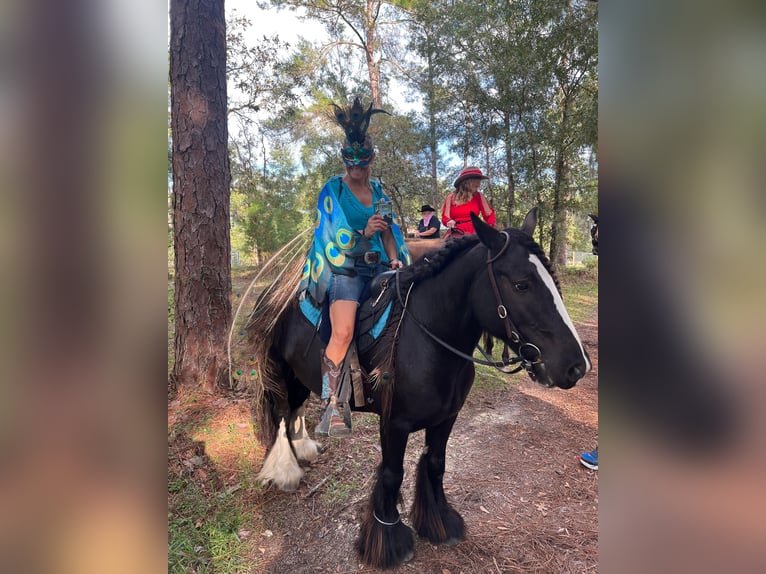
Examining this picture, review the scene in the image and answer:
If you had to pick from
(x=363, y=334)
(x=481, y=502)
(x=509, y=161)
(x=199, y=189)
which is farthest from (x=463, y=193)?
(x=509, y=161)

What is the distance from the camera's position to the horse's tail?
3385 mm

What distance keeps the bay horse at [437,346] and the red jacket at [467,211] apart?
221cm

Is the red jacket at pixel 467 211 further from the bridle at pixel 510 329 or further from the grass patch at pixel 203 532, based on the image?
the grass patch at pixel 203 532

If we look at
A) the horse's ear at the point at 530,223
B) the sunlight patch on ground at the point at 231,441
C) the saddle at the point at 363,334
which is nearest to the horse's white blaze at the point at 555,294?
the horse's ear at the point at 530,223

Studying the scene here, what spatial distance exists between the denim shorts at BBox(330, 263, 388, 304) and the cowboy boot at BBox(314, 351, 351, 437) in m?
0.44

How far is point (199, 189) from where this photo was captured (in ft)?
14.0

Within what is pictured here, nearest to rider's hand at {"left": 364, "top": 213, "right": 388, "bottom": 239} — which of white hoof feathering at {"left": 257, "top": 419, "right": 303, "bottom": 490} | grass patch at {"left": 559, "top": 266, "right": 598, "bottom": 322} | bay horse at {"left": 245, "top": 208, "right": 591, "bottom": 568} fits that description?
bay horse at {"left": 245, "top": 208, "right": 591, "bottom": 568}

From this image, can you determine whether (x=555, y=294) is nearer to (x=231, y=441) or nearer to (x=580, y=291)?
(x=231, y=441)

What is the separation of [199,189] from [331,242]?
2364 millimetres
